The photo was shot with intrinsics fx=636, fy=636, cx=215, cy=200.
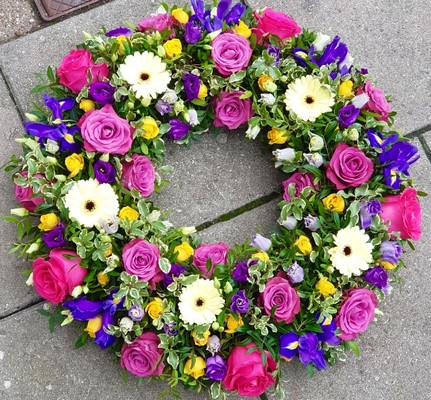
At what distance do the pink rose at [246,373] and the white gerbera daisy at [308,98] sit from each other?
82cm

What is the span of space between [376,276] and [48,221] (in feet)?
3.66

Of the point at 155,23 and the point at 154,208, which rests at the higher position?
the point at 155,23

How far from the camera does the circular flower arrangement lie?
2109 millimetres

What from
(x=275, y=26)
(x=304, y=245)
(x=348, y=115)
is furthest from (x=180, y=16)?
(x=304, y=245)

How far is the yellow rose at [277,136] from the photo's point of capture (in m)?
2.27

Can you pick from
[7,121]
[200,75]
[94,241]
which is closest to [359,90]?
[200,75]

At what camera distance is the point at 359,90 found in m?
2.33

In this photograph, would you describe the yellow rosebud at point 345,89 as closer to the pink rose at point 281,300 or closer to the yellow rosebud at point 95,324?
the pink rose at point 281,300

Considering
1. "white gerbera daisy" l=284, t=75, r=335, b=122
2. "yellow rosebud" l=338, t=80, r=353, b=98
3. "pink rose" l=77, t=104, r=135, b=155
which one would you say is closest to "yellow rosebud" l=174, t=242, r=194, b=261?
"pink rose" l=77, t=104, r=135, b=155

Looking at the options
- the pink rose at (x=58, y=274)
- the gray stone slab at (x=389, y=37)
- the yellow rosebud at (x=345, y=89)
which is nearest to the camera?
the pink rose at (x=58, y=274)

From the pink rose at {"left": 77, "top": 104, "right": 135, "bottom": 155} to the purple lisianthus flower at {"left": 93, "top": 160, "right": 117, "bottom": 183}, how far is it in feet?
0.15

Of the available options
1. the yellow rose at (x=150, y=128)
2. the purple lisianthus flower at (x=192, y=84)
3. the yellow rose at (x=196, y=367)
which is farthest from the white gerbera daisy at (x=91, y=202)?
the yellow rose at (x=196, y=367)

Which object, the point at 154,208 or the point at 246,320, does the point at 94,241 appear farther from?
the point at 246,320

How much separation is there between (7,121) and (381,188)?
144 centimetres
